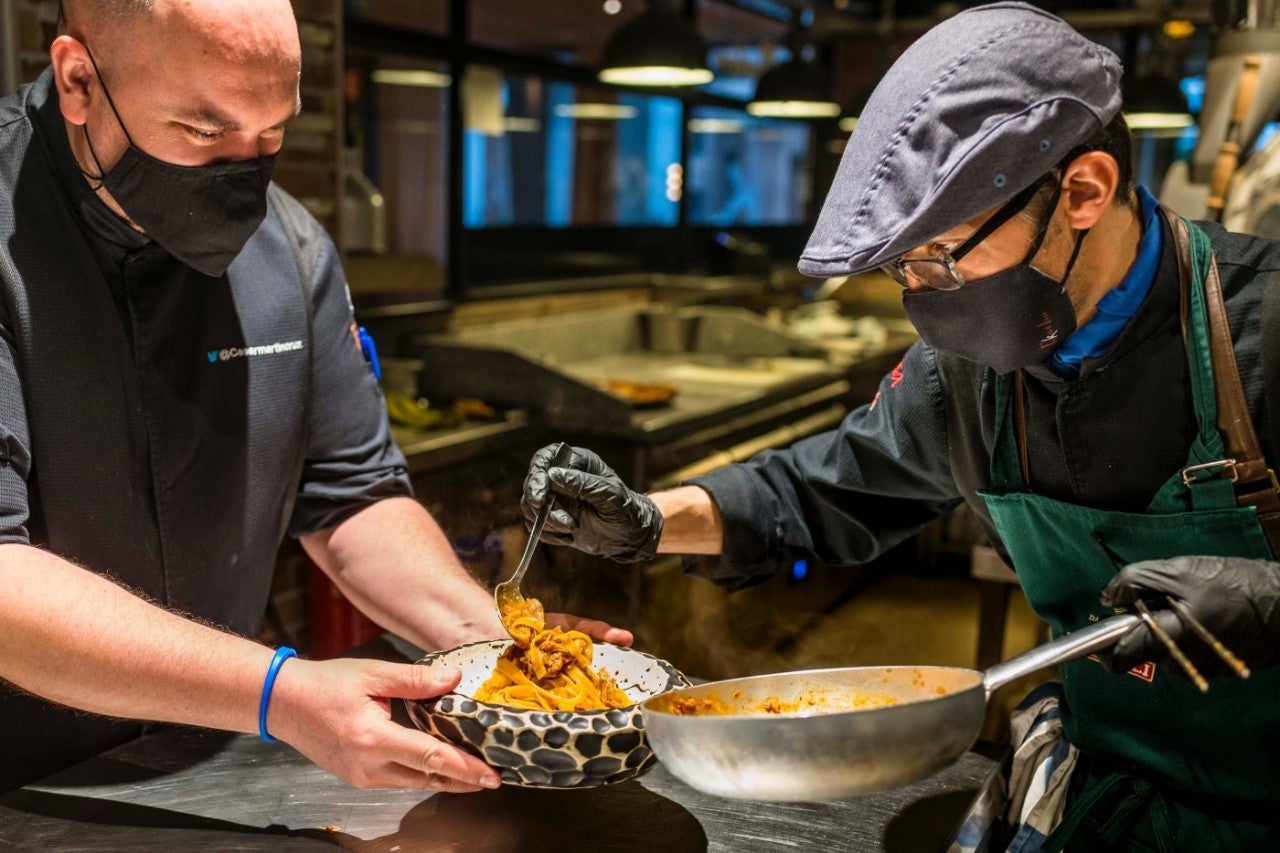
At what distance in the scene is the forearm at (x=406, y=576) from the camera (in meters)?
1.76

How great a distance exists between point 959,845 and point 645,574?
2.37 meters

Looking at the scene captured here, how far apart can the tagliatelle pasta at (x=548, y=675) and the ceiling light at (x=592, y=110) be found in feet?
22.7

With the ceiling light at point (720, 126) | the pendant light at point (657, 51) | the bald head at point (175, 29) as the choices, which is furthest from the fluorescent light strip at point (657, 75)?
the ceiling light at point (720, 126)

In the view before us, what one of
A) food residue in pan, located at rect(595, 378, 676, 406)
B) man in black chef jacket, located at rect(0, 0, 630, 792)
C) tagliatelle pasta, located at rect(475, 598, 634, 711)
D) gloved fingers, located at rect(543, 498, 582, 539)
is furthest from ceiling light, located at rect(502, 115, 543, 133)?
tagliatelle pasta, located at rect(475, 598, 634, 711)

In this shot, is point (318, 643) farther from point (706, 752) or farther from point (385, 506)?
point (706, 752)

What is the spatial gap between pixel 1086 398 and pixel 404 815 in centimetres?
99

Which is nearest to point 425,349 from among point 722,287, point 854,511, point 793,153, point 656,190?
point 722,287

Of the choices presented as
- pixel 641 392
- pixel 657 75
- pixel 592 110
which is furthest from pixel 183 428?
pixel 592 110

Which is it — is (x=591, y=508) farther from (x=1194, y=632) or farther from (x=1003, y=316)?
(x=1194, y=632)

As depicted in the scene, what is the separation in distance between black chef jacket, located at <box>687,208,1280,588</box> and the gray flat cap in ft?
0.73

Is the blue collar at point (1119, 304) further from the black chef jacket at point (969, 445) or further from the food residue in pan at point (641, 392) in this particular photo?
the food residue in pan at point (641, 392)

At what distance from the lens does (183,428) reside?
68.0 inches

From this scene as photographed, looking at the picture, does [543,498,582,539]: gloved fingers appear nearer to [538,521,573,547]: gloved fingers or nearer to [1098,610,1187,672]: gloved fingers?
[538,521,573,547]: gloved fingers

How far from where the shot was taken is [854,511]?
1715 millimetres
